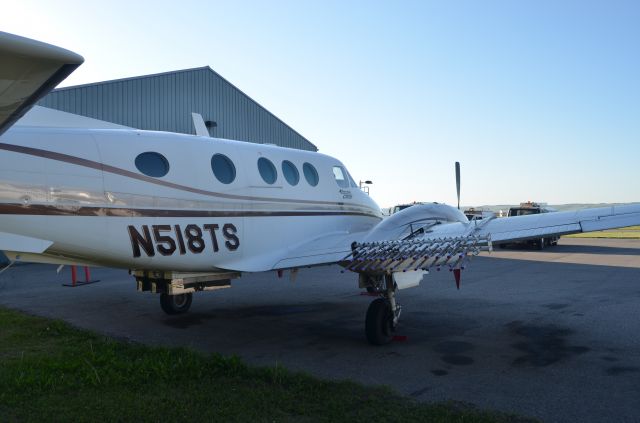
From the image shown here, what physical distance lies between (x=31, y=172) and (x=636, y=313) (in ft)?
36.2

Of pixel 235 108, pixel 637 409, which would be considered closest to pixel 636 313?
pixel 637 409

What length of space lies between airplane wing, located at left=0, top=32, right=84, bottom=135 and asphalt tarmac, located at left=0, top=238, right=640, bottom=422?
4856mm

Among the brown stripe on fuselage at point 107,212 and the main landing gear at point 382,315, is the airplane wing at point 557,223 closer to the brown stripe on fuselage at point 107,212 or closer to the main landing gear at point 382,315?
the main landing gear at point 382,315

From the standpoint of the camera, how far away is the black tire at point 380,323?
27.3 ft

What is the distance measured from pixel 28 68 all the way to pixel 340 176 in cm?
835

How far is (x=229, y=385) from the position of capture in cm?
610

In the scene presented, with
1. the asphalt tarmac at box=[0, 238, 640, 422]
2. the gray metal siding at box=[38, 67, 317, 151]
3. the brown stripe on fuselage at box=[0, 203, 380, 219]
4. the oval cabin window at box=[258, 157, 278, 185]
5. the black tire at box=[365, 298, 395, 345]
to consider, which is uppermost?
the gray metal siding at box=[38, 67, 317, 151]

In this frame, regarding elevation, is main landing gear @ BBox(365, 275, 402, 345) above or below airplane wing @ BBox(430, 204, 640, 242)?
below

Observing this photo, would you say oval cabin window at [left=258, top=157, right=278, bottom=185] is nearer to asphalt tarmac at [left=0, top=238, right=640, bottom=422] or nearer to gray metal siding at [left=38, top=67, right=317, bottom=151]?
asphalt tarmac at [left=0, top=238, right=640, bottom=422]

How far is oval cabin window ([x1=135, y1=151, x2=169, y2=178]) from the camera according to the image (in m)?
7.11

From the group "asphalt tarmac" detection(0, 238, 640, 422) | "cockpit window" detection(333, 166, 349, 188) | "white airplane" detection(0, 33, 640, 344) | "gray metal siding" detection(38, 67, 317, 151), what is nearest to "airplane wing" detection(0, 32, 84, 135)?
"white airplane" detection(0, 33, 640, 344)

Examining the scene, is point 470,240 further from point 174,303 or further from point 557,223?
point 174,303

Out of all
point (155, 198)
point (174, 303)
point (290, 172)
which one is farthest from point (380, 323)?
point (174, 303)

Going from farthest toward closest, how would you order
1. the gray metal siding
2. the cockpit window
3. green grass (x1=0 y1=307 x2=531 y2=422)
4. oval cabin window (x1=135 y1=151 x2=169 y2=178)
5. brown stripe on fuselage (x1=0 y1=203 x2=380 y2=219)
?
the gray metal siding → the cockpit window → oval cabin window (x1=135 y1=151 x2=169 y2=178) → brown stripe on fuselage (x1=0 y1=203 x2=380 y2=219) → green grass (x1=0 y1=307 x2=531 y2=422)
